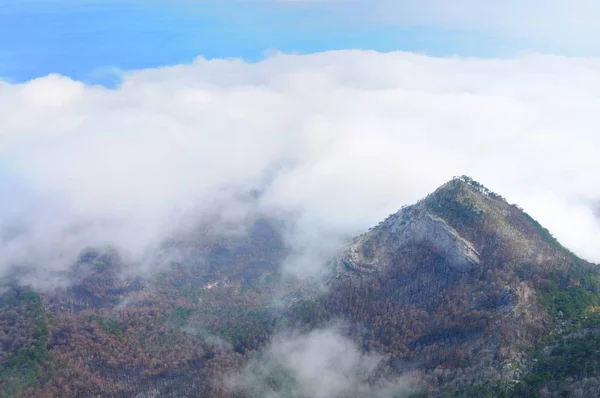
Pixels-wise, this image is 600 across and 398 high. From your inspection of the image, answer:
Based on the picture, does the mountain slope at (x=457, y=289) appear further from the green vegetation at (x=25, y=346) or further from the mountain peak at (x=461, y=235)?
the green vegetation at (x=25, y=346)

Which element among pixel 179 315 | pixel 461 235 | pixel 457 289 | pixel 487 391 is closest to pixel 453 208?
pixel 461 235

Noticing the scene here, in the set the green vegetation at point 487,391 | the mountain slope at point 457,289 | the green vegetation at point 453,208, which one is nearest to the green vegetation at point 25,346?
the mountain slope at point 457,289

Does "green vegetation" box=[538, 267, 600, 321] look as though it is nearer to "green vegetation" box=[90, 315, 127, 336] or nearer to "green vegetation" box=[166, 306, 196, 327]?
"green vegetation" box=[166, 306, 196, 327]

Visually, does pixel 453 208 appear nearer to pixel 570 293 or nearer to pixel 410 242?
pixel 410 242

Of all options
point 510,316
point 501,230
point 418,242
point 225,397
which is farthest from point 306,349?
point 501,230

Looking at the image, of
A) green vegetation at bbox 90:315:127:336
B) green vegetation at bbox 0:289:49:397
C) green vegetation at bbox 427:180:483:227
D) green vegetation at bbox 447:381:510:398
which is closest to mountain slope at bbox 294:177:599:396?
green vegetation at bbox 427:180:483:227

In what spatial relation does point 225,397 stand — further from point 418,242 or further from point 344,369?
point 418,242

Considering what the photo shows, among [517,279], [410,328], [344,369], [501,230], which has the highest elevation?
[501,230]

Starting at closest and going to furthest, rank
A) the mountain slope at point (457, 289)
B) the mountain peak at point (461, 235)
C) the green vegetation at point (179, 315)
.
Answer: the mountain slope at point (457, 289)
the mountain peak at point (461, 235)
the green vegetation at point (179, 315)
